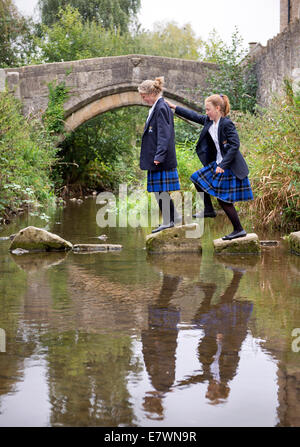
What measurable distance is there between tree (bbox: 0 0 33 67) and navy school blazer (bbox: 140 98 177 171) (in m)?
20.0

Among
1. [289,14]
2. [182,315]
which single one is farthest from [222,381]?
[289,14]

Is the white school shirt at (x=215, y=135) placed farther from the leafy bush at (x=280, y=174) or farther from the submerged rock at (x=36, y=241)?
the submerged rock at (x=36, y=241)

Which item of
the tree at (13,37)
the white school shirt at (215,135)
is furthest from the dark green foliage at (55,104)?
the white school shirt at (215,135)

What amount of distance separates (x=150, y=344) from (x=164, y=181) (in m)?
3.45

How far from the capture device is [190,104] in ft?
56.9

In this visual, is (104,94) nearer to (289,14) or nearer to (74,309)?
(289,14)

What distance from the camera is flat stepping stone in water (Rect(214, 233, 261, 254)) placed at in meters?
6.49

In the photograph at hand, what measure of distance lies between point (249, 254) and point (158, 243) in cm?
97

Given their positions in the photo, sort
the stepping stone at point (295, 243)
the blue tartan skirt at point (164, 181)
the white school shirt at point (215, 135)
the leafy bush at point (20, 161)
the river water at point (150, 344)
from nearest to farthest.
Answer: the river water at point (150, 344) → the white school shirt at point (215, 135) → the stepping stone at point (295, 243) → the blue tartan skirt at point (164, 181) → the leafy bush at point (20, 161)

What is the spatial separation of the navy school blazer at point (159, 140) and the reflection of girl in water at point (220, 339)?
2.11 meters

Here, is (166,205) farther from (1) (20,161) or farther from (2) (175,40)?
(2) (175,40)

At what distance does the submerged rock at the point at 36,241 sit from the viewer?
271 inches

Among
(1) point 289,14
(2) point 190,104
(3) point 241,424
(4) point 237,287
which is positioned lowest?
(3) point 241,424

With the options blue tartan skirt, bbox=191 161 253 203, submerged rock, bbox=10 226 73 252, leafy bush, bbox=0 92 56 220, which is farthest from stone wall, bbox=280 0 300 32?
submerged rock, bbox=10 226 73 252
